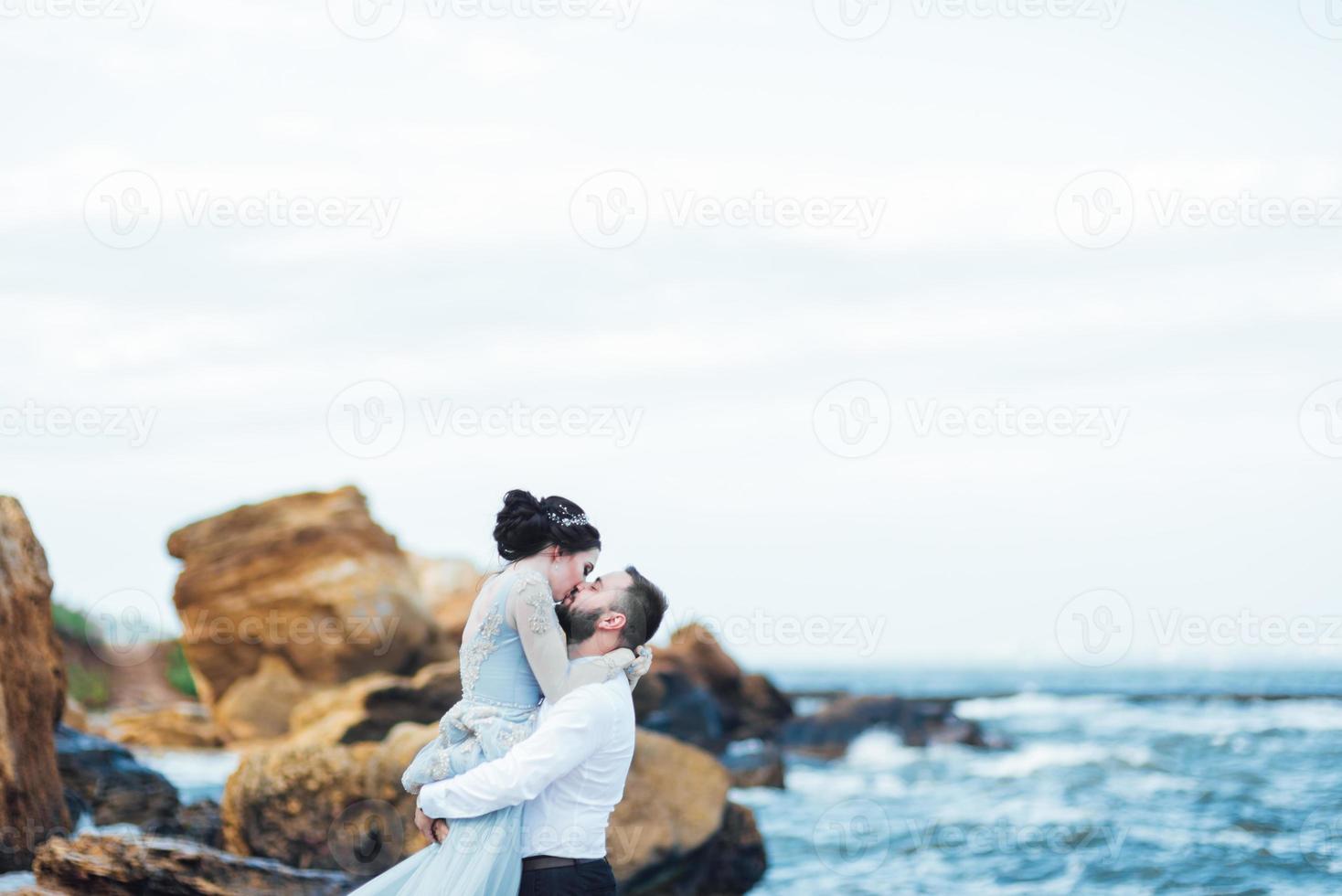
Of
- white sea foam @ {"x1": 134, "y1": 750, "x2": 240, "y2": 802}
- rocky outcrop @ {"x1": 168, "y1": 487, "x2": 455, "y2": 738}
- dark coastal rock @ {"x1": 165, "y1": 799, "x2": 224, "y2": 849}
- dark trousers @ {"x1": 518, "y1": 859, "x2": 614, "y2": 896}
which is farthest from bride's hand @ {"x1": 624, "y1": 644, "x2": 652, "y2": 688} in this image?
rocky outcrop @ {"x1": 168, "y1": 487, "x2": 455, "y2": 738}

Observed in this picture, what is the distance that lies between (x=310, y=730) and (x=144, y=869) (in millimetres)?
8122

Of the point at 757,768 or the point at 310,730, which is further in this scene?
the point at 757,768

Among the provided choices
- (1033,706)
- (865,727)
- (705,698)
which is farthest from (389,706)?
(1033,706)

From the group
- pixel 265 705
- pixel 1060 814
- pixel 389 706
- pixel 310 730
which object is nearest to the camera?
pixel 310 730

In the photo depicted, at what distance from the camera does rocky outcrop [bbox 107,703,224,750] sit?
2341 centimetres

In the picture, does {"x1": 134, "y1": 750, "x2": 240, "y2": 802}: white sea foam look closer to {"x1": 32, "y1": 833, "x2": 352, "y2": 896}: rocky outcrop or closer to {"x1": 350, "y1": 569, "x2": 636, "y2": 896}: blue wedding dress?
{"x1": 32, "y1": 833, "x2": 352, "y2": 896}: rocky outcrop

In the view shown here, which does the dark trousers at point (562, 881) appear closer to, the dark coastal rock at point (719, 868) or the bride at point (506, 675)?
the bride at point (506, 675)

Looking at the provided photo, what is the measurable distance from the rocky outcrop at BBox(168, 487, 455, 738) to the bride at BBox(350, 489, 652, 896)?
18681mm

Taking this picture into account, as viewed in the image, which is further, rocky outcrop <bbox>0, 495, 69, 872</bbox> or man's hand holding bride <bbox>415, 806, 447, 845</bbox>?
rocky outcrop <bbox>0, 495, 69, 872</bbox>

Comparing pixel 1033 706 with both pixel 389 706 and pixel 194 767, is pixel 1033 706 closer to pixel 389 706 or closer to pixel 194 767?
pixel 194 767

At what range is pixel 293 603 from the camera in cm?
2347

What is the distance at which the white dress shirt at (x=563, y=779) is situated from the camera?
4719 millimetres

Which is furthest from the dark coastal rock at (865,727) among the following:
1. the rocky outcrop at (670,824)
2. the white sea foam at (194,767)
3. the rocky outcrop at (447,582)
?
the rocky outcrop at (670,824)

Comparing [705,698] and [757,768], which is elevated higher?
[705,698]
